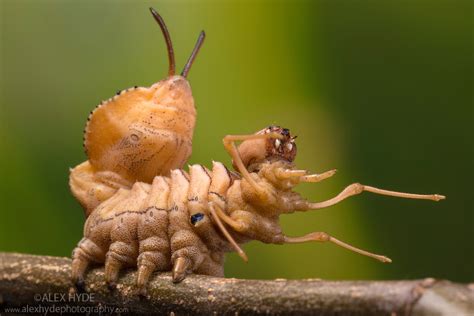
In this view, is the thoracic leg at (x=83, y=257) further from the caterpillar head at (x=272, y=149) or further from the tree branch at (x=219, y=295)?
the caterpillar head at (x=272, y=149)

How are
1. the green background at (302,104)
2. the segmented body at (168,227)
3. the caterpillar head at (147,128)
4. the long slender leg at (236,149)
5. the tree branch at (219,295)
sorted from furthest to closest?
1. the green background at (302,104)
2. the caterpillar head at (147,128)
3. the segmented body at (168,227)
4. the long slender leg at (236,149)
5. the tree branch at (219,295)

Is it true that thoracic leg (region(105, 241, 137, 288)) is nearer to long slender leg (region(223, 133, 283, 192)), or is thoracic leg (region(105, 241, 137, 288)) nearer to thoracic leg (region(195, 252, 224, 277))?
thoracic leg (region(195, 252, 224, 277))

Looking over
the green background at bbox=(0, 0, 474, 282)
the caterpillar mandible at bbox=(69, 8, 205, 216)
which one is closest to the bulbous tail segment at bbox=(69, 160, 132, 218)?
the caterpillar mandible at bbox=(69, 8, 205, 216)

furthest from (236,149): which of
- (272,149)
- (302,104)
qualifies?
(302,104)

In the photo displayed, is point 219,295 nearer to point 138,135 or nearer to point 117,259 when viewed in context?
point 117,259

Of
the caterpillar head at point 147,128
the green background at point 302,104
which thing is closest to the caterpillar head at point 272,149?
the caterpillar head at point 147,128

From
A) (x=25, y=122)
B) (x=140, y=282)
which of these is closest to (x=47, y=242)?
(x=25, y=122)

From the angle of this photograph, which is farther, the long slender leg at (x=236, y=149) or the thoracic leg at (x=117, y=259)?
the thoracic leg at (x=117, y=259)
